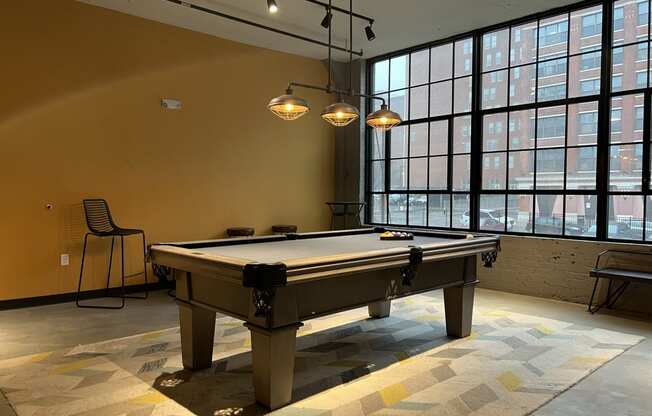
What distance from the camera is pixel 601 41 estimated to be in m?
4.75

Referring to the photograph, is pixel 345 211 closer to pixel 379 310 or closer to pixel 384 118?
pixel 379 310

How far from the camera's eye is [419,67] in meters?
6.39

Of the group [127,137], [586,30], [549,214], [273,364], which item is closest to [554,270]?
[549,214]

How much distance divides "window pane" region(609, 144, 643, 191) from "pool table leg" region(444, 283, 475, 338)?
2.15 m

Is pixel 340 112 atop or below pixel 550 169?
atop

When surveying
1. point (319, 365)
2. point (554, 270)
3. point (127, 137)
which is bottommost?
point (319, 365)

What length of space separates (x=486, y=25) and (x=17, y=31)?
5.04m

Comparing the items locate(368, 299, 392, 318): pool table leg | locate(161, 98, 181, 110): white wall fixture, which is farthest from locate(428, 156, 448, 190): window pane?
locate(161, 98, 181, 110): white wall fixture

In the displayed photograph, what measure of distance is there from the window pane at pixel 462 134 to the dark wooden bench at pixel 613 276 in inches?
78.8

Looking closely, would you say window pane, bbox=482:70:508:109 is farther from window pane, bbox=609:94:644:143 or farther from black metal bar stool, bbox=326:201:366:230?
black metal bar stool, bbox=326:201:366:230

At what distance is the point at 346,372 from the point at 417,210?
3742 mm

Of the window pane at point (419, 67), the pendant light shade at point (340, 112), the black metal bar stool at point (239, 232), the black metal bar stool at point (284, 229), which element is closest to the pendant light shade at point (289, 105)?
the pendant light shade at point (340, 112)

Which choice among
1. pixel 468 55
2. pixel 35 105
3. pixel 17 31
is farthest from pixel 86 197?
pixel 468 55

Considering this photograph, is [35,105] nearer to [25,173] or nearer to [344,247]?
[25,173]
